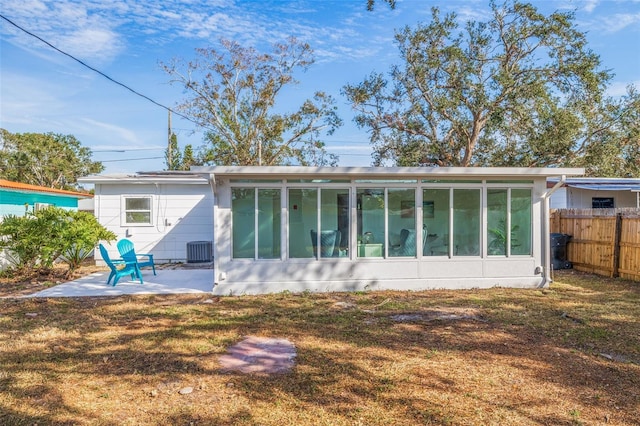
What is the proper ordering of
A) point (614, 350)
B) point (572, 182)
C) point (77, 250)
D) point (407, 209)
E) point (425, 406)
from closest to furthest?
1. point (425, 406)
2. point (614, 350)
3. point (407, 209)
4. point (77, 250)
5. point (572, 182)

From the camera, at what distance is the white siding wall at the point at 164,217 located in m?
11.6

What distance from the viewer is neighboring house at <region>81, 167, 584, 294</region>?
7.38 m

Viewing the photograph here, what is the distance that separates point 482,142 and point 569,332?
40.4 feet

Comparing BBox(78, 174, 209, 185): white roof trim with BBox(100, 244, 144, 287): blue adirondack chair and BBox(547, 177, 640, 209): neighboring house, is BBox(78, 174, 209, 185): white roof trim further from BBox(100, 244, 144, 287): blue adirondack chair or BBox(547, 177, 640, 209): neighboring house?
BBox(547, 177, 640, 209): neighboring house

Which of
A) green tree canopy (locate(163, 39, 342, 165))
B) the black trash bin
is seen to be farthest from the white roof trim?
the black trash bin

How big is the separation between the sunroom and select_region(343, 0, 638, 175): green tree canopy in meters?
7.31

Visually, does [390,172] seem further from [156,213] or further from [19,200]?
[19,200]

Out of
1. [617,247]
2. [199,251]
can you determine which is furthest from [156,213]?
[617,247]

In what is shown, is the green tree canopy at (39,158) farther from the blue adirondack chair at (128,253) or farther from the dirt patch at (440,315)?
the dirt patch at (440,315)

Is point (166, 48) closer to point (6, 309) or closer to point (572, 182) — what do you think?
point (6, 309)

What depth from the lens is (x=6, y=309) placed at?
6.21 meters

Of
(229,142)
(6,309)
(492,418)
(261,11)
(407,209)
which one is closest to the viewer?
(492,418)

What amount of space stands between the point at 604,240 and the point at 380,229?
5.73 meters

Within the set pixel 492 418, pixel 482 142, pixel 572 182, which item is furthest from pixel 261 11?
pixel 572 182
